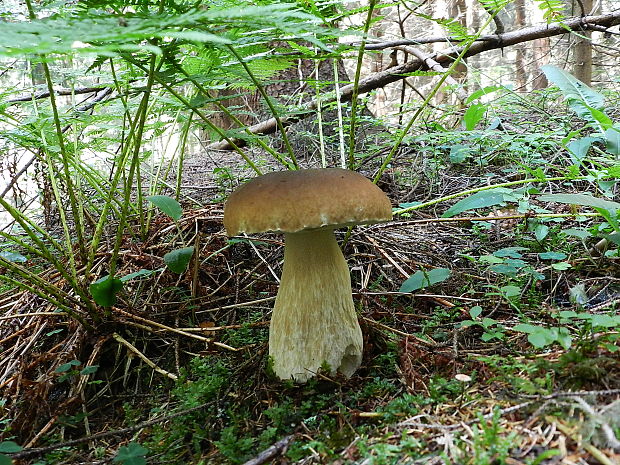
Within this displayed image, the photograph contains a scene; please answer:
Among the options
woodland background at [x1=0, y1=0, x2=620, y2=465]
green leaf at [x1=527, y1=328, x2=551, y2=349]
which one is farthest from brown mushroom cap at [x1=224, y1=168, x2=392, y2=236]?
green leaf at [x1=527, y1=328, x2=551, y2=349]

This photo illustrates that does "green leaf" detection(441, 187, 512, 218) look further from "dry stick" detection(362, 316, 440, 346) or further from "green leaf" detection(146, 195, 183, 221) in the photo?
"green leaf" detection(146, 195, 183, 221)

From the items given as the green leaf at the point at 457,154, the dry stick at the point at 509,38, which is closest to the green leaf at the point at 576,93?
the dry stick at the point at 509,38

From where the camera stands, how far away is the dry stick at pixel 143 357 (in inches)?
79.2

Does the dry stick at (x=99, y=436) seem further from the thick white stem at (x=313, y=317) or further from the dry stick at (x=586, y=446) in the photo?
the dry stick at (x=586, y=446)

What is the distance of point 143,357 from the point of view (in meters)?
2.06

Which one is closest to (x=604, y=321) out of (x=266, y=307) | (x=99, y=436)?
(x=266, y=307)

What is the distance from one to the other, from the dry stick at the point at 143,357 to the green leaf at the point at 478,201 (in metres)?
1.61

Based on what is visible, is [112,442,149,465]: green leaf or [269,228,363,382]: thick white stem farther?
[269,228,363,382]: thick white stem

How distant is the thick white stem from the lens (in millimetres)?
1842

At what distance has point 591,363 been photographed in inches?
49.0

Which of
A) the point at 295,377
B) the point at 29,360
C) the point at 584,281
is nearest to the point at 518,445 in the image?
the point at 295,377

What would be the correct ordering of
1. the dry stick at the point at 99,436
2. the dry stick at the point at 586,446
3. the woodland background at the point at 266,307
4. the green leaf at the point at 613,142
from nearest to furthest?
1. the dry stick at the point at 586,446
2. the woodland background at the point at 266,307
3. the dry stick at the point at 99,436
4. the green leaf at the point at 613,142

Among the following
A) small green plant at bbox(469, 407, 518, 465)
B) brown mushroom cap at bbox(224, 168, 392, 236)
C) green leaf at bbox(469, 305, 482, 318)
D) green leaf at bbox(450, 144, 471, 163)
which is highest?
brown mushroom cap at bbox(224, 168, 392, 236)

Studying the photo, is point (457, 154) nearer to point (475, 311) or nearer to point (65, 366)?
point (475, 311)
